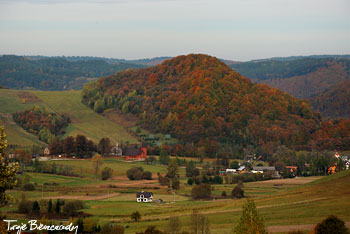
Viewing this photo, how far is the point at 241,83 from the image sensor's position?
602 ft

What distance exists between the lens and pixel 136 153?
12406cm

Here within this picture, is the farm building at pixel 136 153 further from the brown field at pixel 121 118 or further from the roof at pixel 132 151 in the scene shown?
the brown field at pixel 121 118

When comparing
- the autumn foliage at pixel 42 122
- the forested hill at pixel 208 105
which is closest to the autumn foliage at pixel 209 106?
the forested hill at pixel 208 105

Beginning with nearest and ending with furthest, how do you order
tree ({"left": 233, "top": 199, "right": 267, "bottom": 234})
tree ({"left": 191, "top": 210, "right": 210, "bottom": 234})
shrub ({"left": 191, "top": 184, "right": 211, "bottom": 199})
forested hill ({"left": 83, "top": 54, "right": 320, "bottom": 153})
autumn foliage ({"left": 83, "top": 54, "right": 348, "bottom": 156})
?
tree ({"left": 233, "top": 199, "right": 267, "bottom": 234}) → tree ({"left": 191, "top": 210, "right": 210, "bottom": 234}) → shrub ({"left": 191, "top": 184, "right": 211, "bottom": 199}) → autumn foliage ({"left": 83, "top": 54, "right": 348, "bottom": 156}) → forested hill ({"left": 83, "top": 54, "right": 320, "bottom": 153})

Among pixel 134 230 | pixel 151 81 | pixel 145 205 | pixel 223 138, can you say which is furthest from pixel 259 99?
pixel 134 230

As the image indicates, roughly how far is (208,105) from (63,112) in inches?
1668

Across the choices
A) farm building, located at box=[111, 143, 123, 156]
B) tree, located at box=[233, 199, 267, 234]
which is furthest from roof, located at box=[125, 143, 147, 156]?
tree, located at box=[233, 199, 267, 234]

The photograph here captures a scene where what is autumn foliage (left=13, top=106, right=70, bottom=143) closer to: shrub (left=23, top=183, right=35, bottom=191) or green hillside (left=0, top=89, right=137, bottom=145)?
green hillside (left=0, top=89, right=137, bottom=145)

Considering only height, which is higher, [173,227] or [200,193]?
[173,227]

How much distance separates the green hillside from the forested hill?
22.3 ft

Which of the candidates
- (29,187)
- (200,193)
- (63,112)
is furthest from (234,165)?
(63,112)

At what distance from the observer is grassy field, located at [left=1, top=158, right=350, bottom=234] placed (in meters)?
53.3

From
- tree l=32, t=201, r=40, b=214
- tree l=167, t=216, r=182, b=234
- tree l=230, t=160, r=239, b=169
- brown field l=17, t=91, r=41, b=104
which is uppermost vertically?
brown field l=17, t=91, r=41, b=104

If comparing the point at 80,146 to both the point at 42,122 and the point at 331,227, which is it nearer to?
the point at 42,122
